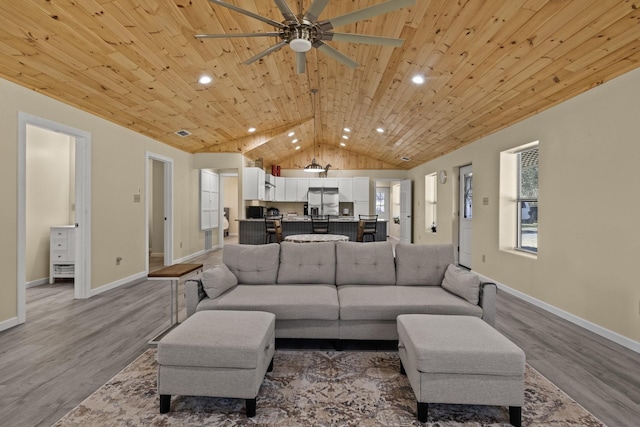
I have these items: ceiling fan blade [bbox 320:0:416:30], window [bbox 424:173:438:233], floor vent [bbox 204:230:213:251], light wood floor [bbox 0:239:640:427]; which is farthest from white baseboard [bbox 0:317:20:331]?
window [bbox 424:173:438:233]

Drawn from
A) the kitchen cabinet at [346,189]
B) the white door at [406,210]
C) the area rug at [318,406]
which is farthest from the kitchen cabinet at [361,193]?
the area rug at [318,406]

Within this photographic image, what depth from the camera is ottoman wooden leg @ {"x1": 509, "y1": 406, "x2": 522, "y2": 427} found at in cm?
172

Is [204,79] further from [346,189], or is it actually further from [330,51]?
[346,189]

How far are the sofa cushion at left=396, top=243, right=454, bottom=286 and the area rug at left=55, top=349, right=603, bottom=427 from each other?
0.95m

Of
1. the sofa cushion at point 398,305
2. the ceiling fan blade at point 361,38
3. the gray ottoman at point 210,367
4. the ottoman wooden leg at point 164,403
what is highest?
the ceiling fan blade at point 361,38

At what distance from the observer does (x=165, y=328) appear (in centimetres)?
307

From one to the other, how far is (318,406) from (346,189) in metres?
8.15

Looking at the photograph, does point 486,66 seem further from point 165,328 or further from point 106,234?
point 106,234

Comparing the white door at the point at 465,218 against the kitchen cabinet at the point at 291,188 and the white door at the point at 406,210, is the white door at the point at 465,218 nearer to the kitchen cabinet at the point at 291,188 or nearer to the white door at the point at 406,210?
the white door at the point at 406,210

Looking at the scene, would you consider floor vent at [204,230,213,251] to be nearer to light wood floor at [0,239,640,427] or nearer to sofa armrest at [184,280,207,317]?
light wood floor at [0,239,640,427]

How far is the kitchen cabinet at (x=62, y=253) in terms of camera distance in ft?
15.0

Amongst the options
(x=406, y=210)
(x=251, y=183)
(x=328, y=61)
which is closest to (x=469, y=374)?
(x=328, y=61)

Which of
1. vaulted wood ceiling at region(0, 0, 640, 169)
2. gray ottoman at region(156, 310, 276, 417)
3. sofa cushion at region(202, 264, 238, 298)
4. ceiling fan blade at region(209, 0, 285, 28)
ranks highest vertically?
vaulted wood ceiling at region(0, 0, 640, 169)

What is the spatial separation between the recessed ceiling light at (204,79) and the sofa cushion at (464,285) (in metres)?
3.69
